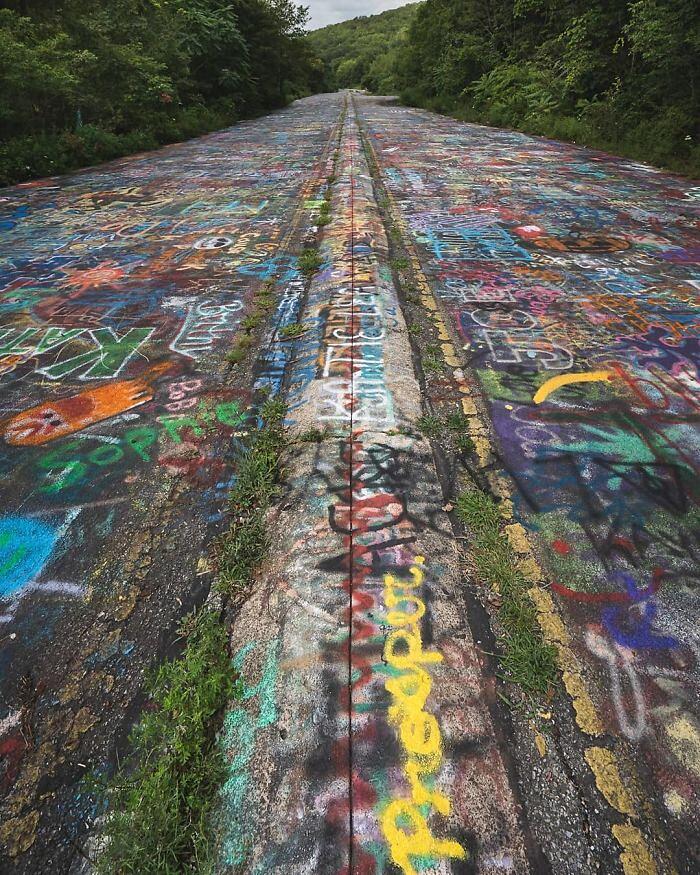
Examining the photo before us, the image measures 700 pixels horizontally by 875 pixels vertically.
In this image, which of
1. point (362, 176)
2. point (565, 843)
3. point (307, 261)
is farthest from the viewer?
point (362, 176)

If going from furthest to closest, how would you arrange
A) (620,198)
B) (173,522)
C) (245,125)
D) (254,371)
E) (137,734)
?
(245,125) < (620,198) < (254,371) < (173,522) < (137,734)

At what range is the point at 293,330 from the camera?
200 inches

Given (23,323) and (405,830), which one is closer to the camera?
(405,830)

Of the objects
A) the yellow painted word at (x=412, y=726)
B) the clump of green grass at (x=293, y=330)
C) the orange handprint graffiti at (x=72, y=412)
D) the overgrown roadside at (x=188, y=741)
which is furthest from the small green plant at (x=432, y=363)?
the orange handprint graffiti at (x=72, y=412)

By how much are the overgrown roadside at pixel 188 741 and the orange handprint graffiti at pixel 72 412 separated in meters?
1.50

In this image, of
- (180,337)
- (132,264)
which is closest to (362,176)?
(132,264)

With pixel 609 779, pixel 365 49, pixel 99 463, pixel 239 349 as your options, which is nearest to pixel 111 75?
pixel 239 349

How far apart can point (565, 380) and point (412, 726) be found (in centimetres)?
319

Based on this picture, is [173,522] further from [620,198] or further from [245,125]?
[245,125]

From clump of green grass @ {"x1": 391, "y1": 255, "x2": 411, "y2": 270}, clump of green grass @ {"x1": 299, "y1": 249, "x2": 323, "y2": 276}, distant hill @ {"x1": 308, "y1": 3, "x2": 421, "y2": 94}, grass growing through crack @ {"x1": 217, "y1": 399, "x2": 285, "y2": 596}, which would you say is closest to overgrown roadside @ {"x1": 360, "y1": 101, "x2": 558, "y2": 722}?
grass growing through crack @ {"x1": 217, "y1": 399, "x2": 285, "y2": 596}

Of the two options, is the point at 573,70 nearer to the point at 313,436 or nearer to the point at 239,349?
the point at 239,349

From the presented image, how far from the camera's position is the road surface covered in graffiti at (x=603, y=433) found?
2.00 metres

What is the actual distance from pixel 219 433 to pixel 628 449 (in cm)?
292

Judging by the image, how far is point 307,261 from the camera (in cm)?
675
